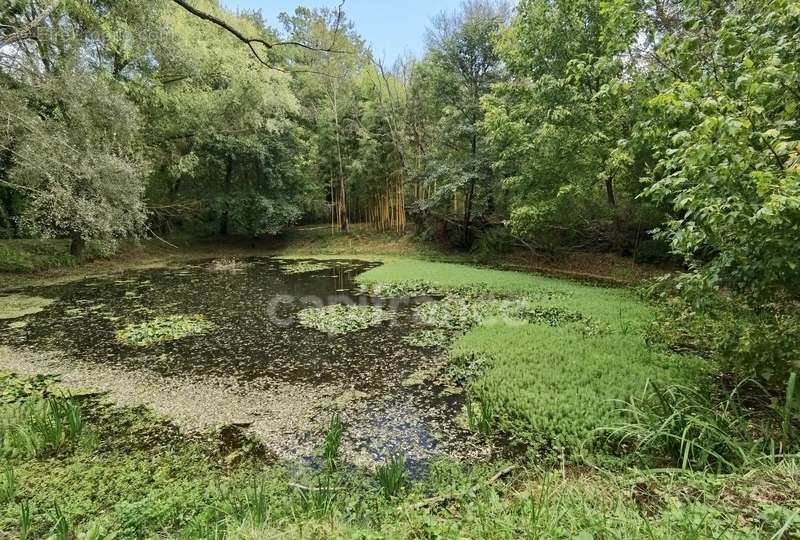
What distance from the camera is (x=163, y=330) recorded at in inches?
286

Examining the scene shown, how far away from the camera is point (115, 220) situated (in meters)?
11.0

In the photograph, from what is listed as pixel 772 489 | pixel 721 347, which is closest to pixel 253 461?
pixel 772 489

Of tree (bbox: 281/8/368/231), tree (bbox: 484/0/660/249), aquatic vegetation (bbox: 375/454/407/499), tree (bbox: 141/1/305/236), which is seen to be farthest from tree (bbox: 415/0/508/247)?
aquatic vegetation (bbox: 375/454/407/499)

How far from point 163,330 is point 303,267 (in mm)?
8468

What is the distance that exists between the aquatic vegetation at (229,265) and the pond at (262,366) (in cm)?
434

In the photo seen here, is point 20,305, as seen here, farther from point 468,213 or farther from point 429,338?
point 468,213

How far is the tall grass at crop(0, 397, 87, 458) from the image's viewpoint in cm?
343

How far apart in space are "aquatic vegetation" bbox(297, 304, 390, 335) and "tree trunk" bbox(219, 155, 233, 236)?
43.6ft

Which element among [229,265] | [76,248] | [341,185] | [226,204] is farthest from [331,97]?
[76,248]

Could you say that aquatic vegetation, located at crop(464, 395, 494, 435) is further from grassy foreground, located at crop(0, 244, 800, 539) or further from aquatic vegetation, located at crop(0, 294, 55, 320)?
aquatic vegetation, located at crop(0, 294, 55, 320)

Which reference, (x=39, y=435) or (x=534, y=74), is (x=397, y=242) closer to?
(x=534, y=74)

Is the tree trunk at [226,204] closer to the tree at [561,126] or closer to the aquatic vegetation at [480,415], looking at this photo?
the tree at [561,126]

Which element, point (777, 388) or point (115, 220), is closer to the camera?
point (777, 388)

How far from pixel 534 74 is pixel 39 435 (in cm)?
1285
